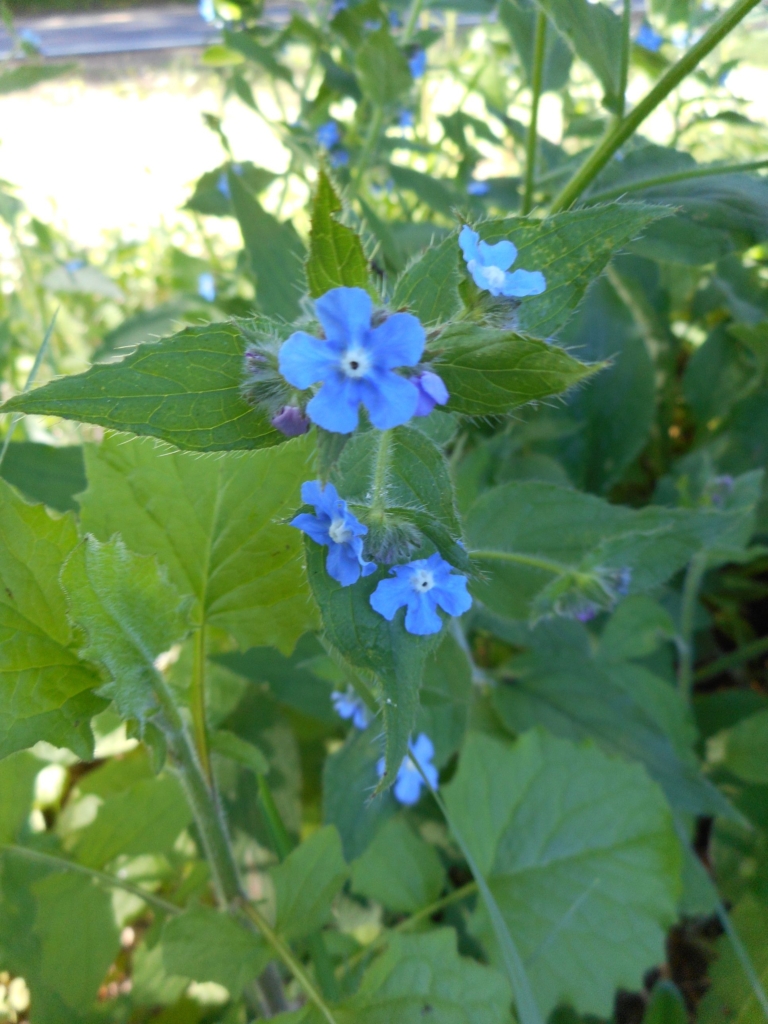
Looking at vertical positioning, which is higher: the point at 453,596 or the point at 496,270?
the point at 496,270

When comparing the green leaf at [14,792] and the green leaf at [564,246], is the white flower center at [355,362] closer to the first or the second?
A: the green leaf at [564,246]

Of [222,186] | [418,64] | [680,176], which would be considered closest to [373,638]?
Answer: [680,176]

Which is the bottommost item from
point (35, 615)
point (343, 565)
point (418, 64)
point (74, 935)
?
point (74, 935)

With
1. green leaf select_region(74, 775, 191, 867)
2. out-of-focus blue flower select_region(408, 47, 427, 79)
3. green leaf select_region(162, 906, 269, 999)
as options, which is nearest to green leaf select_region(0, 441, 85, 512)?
green leaf select_region(74, 775, 191, 867)

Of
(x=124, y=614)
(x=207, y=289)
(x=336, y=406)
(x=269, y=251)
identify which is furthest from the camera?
(x=207, y=289)

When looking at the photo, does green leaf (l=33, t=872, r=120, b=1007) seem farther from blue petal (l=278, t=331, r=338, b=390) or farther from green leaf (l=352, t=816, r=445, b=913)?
blue petal (l=278, t=331, r=338, b=390)

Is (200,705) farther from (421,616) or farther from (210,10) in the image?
(210,10)

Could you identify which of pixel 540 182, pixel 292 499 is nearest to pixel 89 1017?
pixel 292 499
